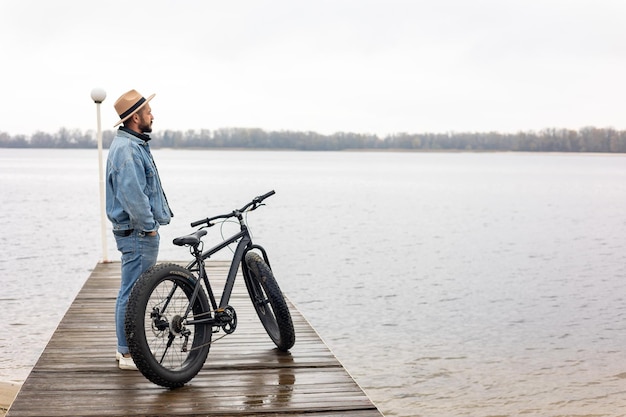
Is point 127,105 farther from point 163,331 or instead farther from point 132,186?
point 163,331

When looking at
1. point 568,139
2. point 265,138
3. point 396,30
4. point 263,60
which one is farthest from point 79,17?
point 568,139

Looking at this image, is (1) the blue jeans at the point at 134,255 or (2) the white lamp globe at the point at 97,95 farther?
(2) the white lamp globe at the point at 97,95

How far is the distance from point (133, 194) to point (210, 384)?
1.21 meters

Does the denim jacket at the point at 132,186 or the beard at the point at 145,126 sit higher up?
the beard at the point at 145,126

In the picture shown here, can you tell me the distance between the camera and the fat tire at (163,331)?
369 centimetres

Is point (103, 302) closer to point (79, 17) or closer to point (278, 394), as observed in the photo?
point (278, 394)

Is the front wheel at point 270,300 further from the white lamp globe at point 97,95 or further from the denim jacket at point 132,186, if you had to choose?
the white lamp globe at point 97,95

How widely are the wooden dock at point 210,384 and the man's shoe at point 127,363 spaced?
0.11 ft

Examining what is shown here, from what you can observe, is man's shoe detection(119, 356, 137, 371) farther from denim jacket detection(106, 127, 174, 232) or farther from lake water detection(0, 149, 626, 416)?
lake water detection(0, 149, 626, 416)

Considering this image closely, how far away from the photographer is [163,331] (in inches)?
152

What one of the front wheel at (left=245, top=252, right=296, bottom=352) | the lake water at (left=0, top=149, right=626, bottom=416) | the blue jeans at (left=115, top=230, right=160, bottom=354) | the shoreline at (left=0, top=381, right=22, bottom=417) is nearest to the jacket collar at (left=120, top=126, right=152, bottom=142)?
the blue jeans at (left=115, top=230, right=160, bottom=354)

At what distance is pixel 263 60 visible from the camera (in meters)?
115

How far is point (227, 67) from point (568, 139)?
50.4 m

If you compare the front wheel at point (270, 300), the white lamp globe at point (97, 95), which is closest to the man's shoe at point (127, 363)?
the front wheel at point (270, 300)
